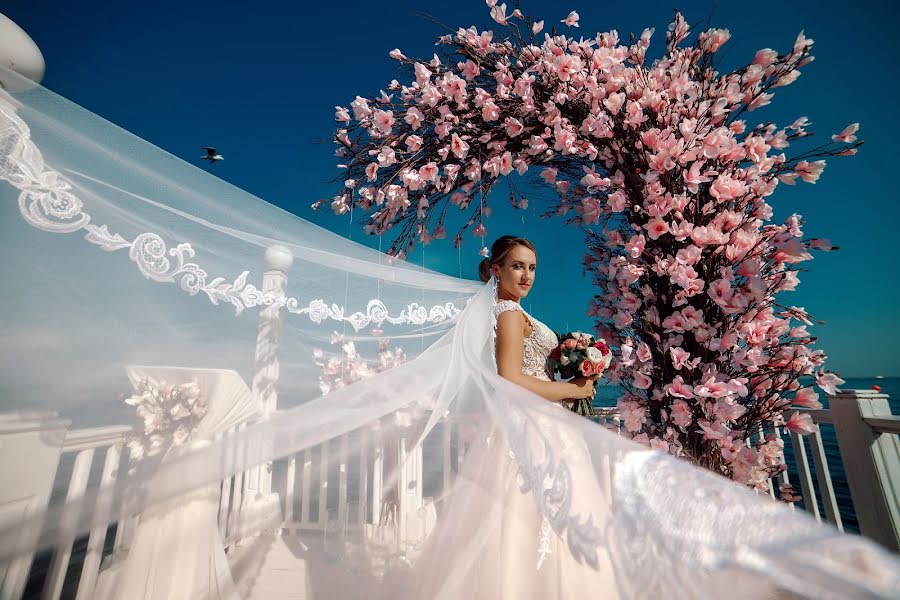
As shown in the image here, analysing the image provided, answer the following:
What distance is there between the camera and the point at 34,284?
3.07 ft

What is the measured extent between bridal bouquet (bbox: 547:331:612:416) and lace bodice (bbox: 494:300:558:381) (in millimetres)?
47

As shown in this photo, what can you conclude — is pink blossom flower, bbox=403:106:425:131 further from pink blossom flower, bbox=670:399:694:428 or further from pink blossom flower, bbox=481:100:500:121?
pink blossom flower, bbox=670:399:694:428

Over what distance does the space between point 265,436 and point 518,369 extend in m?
1.07

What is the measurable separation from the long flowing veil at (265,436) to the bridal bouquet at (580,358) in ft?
1.47

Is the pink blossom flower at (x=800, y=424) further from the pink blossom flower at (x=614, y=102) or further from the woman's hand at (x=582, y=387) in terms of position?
the pink blossom flower at (x=614, y=102)

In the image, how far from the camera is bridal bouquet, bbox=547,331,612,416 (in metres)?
1.73

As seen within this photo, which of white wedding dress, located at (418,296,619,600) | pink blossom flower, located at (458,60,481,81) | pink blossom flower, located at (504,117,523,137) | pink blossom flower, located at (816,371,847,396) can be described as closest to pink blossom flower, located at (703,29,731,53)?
pink blossom flower, located at (504,117,523,137)

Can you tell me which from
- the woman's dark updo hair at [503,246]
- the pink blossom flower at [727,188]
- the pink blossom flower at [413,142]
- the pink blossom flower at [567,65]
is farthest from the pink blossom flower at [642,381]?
the pink blossom flower at [413,142]

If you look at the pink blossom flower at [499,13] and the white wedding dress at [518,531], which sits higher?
the pink blossom flower at [499,13]

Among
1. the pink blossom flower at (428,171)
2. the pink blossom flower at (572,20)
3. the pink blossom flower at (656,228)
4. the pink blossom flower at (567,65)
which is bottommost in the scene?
the pink blossom flower at (656,228)

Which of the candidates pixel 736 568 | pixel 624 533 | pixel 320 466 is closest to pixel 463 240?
pixel 320 466

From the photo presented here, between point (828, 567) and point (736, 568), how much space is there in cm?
17

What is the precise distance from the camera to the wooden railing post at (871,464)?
2.16 m

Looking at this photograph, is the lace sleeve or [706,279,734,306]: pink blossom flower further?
the lace sleeve
